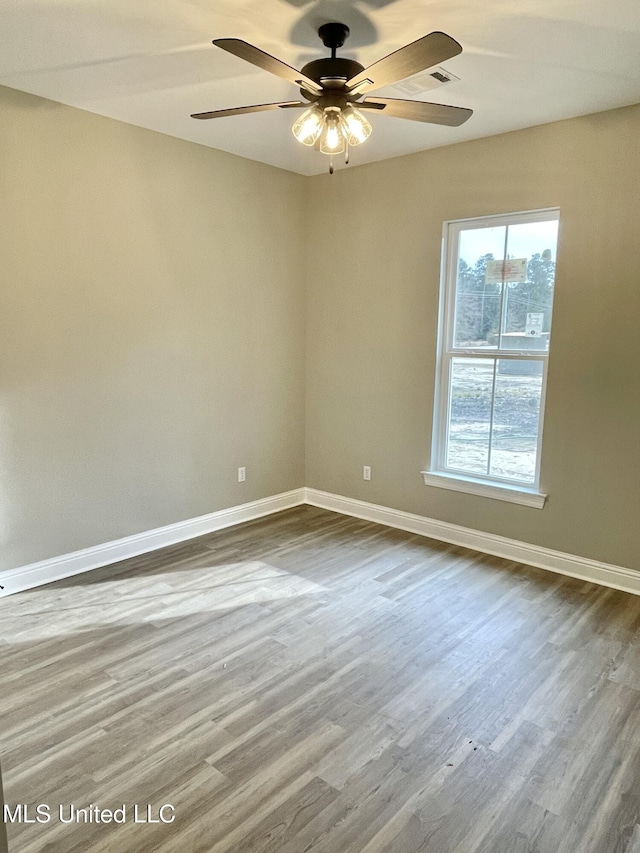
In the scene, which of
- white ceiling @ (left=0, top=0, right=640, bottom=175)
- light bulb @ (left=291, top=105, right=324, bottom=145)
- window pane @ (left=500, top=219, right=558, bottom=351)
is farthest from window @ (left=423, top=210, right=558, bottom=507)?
light bulb @ (left=291, top=105, right=324, bottom=145)

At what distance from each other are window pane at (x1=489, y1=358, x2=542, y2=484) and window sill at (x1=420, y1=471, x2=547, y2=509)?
9cm

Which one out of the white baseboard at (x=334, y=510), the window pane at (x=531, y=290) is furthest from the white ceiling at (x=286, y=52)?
the white baseboard at (x=334, y=510)

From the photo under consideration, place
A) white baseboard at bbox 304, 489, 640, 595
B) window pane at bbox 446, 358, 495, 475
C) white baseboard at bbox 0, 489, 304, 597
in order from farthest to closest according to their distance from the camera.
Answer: window pane at bbox 446, 358, 495, 475
white baseboard at bbox 304, 489, 640, 595
white baseboard at bbox 0, 489, 304, 597

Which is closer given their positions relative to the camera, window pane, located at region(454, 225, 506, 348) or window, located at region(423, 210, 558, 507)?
window, located at region(423, 210, 558, 507)

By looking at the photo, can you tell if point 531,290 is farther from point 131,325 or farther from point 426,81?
point 131,325

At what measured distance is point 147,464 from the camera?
12.2 ft

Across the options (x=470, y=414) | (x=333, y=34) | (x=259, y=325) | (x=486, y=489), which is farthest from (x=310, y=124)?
(x=486, y=489)

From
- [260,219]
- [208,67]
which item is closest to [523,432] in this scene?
[260,219]

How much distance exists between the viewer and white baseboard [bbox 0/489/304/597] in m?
3.18

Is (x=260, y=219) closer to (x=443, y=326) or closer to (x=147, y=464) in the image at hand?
(x=443, y=326)

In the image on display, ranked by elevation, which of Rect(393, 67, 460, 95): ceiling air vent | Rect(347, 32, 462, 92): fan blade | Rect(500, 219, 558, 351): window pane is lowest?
Rect(500, 219, 558, 351): window pane

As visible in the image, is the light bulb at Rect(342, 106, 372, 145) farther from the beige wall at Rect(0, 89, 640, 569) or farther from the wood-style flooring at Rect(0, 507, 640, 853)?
the wood-style flooring at Rect(0, 507, 640, 853)

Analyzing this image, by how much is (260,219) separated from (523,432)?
96.7 inches

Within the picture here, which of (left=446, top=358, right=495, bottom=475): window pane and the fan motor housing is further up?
the fan motor housing
